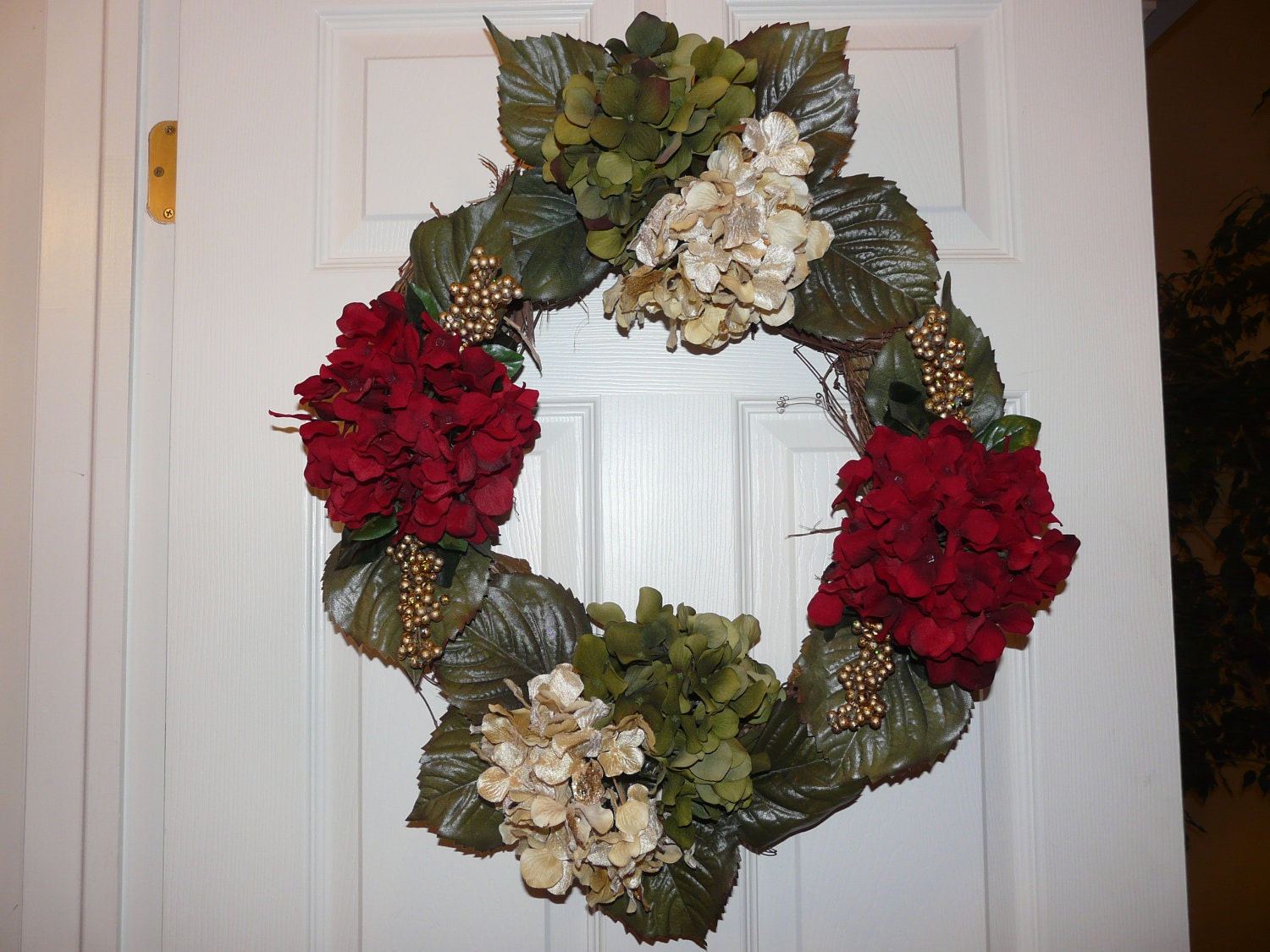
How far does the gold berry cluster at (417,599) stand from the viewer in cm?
63

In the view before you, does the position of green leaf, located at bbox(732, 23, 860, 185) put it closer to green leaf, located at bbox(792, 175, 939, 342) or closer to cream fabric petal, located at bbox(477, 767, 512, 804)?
green leaf, located at bbox(792, 175, 939, 342)

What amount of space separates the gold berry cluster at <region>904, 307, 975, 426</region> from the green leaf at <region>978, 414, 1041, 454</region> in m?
0.03

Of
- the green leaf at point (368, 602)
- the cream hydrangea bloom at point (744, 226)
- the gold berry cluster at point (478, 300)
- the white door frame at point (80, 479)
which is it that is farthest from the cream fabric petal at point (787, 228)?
the white door frame at point (80, 479)

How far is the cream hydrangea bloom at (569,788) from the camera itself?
59 centimetres

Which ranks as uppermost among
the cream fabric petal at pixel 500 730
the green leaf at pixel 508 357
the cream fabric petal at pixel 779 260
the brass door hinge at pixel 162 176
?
the brass door hinge at pixel 162 176

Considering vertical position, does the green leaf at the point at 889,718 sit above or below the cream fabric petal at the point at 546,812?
above

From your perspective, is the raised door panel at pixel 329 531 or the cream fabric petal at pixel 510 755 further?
the raised door panel at pixel 329 531

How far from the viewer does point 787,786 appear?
66 centimetres

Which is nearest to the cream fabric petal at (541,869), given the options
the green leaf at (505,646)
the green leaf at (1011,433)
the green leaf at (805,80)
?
the green leaf at (505,646)

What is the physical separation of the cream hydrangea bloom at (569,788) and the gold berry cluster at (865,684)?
174 millimetres

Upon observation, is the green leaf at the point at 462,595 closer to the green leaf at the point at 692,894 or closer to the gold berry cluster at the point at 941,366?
the green leaf at the point at 692,894

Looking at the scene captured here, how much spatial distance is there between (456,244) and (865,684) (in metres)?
0.52

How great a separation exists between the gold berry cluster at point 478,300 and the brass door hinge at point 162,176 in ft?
1.19

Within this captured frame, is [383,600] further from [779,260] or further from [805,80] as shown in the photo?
[805,80]
